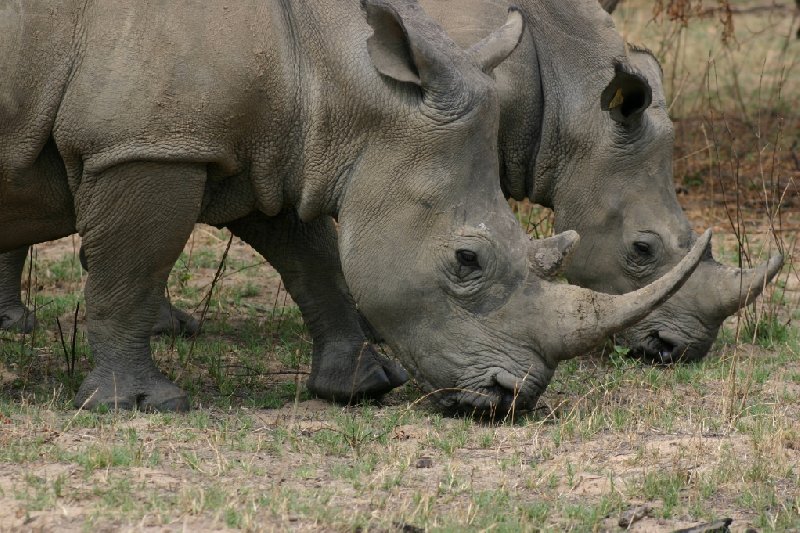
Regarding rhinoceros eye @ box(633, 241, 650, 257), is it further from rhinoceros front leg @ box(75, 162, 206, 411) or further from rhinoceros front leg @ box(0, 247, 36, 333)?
rhinoceros front leg @ box(0, 247, 36, 333)

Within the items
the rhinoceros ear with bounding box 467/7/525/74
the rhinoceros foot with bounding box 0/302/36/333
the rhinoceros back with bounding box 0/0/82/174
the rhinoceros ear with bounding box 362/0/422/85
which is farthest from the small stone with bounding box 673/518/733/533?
the rhinoceros foot with bounding box 0/302/36/333

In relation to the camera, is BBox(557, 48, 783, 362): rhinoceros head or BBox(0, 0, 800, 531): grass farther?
BBox(557, 48, 783, 362): rhinoceros head

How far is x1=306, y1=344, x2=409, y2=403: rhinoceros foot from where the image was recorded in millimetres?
6961

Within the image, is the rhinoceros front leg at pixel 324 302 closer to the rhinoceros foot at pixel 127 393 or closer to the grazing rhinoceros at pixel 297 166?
the grazing rhinoceros at pixel 297 166

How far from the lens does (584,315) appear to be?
20.2ft

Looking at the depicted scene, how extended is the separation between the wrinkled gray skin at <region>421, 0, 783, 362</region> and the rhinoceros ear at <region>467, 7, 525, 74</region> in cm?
95

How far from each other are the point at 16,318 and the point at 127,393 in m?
2.13

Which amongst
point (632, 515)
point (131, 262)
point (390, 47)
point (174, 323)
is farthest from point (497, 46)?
point (174, 323)

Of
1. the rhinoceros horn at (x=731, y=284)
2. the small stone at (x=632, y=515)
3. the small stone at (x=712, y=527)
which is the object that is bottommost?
the small stone at (x=632, y=515)

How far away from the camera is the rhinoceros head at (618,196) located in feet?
25.6

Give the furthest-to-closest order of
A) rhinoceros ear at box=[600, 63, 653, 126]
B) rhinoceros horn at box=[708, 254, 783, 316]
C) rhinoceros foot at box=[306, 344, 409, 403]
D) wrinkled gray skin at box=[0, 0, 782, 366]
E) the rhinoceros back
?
1. wrinkled gray skin at box=[0, 0, 782, 366]
2. rhinoceros horn at box=[708, 254, 783, 316]
3. rhinoceros ear at box=[600, 63, 653, 126]
4. rhinoceros foot at box=[306, 344, 409, 403]
5. the rhinoceros back

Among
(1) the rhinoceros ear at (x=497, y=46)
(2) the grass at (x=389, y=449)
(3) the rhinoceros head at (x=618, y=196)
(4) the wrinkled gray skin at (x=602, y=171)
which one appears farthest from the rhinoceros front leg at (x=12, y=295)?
(1) the rhinoceros ear at (x=497, y=46)

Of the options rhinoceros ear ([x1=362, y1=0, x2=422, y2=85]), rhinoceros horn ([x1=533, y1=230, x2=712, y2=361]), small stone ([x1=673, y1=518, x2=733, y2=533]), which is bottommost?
small stone ([x1=673, y1=518, x2=733, y2=533])

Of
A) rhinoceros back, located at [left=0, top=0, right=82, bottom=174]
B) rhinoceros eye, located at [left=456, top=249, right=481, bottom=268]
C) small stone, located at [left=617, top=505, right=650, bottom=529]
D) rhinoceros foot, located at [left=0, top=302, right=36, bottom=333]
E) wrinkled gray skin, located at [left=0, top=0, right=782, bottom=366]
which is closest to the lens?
small stone, located at [left=617, top=505, right=650, bottom=529]
